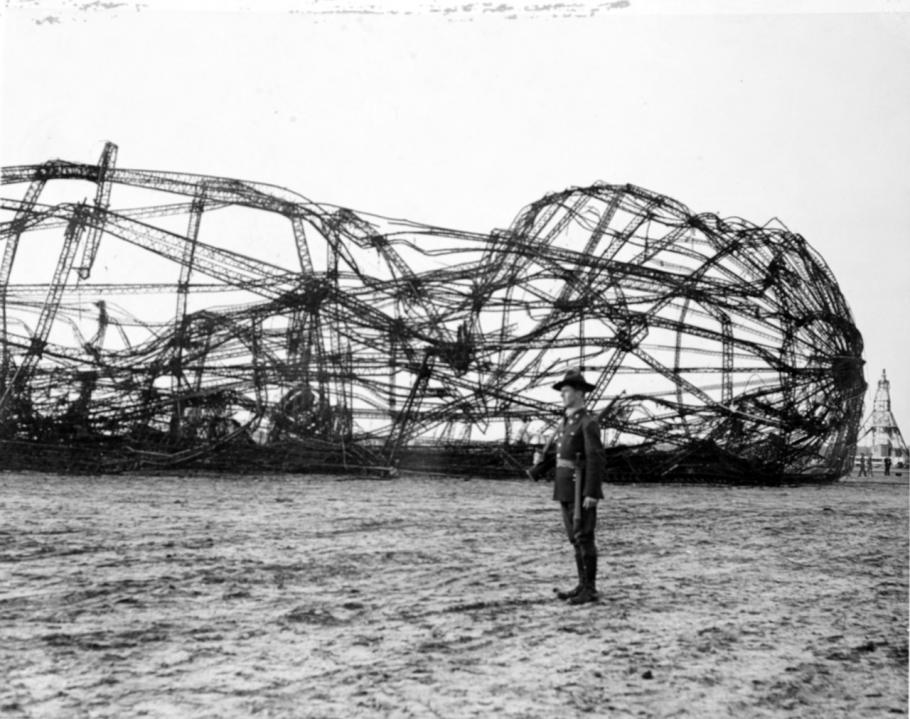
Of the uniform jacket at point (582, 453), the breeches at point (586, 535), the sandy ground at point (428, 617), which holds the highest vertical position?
the uniform jacket at point (582, 453)

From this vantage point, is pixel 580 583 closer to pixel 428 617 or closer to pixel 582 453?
pixel 582 453

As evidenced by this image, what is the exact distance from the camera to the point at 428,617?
4.84 m

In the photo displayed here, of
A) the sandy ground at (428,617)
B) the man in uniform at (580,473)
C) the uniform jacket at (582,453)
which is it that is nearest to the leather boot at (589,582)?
the man in uniform at (580,473)

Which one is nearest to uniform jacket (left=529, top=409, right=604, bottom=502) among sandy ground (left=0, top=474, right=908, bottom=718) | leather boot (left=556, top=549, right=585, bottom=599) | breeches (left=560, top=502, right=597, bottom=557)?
breeches (left=560, top=502, right=597, bottom=557)

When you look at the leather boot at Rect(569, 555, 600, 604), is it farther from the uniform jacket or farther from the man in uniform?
the uniform jacket

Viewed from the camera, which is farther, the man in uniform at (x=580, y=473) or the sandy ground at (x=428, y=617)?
the man in uniform at (x=580, y=473)

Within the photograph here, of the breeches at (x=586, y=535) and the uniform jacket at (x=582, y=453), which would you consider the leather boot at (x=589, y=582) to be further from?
the uniform jacket at (x=582, y=453)

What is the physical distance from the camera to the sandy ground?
3.55m

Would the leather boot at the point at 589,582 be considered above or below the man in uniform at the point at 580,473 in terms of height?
below

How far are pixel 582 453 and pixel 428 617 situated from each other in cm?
148

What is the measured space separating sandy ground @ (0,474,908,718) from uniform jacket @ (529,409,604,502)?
0.67 m

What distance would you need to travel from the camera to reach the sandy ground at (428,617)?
3551 mm

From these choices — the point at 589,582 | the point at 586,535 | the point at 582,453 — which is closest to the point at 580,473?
the point at 582,453

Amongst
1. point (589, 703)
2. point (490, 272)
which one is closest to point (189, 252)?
point (490, 272)
